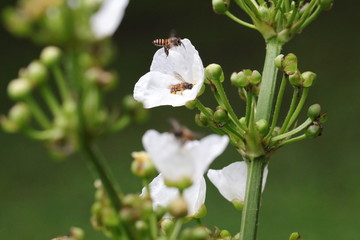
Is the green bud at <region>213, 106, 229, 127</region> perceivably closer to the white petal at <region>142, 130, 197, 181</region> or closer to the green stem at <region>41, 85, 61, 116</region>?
the white petal at <region>142, 130, 197, 181</region>

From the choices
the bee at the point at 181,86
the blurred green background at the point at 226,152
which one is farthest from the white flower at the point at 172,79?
the blurred green background at the point at 226,152

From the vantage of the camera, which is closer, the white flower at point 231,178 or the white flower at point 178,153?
the white flower at point 178,153

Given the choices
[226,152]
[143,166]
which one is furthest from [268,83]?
[226,152]

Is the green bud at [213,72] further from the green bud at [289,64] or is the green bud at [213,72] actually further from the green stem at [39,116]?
the green stem at [39,116]

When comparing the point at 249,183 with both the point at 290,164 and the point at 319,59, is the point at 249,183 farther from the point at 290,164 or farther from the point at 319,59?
the point at 319,59

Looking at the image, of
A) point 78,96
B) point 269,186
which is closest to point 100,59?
point 78,96

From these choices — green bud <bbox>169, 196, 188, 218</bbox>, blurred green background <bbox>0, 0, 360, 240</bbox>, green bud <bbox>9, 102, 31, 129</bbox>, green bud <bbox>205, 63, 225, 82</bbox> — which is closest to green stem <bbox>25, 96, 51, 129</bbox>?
green bud <bbox>9, 102, 31, 129</bbox>

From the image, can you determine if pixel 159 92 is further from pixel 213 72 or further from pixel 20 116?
pixel 20 116
